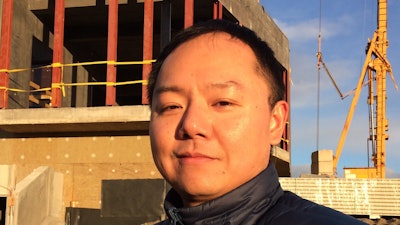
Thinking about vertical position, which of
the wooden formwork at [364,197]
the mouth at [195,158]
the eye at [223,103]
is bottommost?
the wooden formwork at [364,197]

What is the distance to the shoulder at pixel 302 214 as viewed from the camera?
1.32m

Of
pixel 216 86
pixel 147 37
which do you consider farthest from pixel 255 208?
pixel 147 37

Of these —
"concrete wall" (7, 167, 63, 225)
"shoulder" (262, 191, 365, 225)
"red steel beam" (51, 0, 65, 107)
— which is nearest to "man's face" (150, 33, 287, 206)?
"shoulder" (262, 191, 365, 225)

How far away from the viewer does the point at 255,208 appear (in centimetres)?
150

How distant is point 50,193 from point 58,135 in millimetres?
1414

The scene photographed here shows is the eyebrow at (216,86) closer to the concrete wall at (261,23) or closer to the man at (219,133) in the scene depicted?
the man at (219,133)

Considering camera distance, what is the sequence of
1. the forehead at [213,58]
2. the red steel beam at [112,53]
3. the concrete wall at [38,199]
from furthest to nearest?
the red steel beam at [112,53] < the concrete wall at [38,199] < the forehead at [213,58]

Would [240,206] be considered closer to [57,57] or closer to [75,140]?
[75,140]

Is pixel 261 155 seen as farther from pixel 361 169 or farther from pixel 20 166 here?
pixel 361 169

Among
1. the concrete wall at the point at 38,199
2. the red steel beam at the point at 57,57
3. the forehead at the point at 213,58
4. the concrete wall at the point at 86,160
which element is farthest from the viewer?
the red steel beam at the point at 57,57

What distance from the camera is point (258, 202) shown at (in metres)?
1.51

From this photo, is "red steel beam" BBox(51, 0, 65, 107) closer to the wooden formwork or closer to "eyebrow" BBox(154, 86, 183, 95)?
the wooden formwork

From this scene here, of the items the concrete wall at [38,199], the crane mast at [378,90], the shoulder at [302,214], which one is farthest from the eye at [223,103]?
the crane mast at [378,90]

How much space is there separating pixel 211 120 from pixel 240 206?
0.29m
